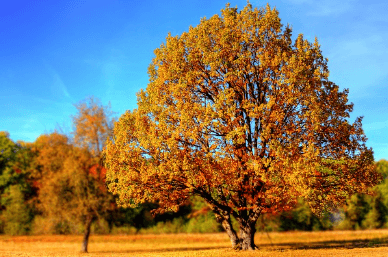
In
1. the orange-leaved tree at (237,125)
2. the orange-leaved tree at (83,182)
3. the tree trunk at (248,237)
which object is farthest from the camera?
the orange-leaved tree at (83,182)

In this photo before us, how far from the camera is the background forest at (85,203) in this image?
38969 millimetres

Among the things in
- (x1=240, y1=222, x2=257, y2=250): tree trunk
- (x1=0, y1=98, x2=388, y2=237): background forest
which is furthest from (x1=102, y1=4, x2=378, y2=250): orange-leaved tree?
(x1=0, y1=98, x2=388, y2=237): background forest

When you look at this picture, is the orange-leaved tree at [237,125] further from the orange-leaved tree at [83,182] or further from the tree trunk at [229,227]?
the orange-leaved tree at [83,182]

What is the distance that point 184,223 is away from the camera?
2643 inches

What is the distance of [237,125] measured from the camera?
1066 inches

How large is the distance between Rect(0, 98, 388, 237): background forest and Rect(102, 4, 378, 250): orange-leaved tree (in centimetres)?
688

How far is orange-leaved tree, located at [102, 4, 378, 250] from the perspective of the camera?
25.8 meters

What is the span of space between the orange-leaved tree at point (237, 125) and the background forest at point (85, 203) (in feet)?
22.6

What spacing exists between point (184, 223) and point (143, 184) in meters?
41.0

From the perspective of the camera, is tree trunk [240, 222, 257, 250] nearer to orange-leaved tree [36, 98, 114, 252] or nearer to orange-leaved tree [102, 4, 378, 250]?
orange-leaved tree [102, 4, 378, 250]

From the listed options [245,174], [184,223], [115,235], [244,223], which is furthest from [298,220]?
[245,174]

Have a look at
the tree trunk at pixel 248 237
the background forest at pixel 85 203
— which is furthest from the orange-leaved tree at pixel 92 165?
the tree trunk at pixel 248 237

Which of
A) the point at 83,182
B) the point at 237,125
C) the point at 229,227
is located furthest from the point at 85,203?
the point at 237,125

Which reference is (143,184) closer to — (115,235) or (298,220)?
(115,235)
